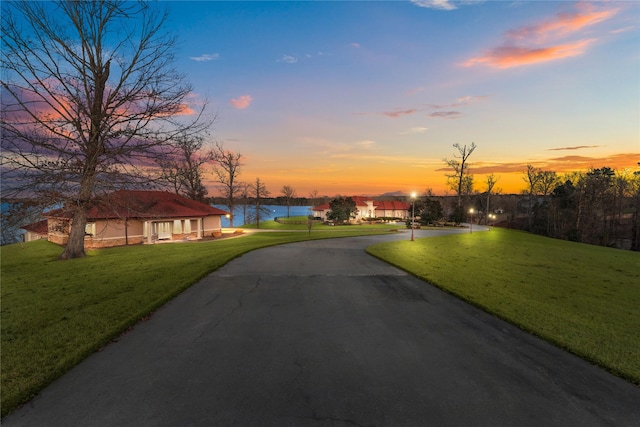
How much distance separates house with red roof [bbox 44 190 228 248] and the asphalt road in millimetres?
19722

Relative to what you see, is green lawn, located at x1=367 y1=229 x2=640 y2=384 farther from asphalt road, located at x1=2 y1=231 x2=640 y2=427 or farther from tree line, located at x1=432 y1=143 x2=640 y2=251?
tree line, located at x1=432 y1=143 x2=640 y2=251

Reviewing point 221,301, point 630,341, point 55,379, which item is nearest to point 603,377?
point 630,341

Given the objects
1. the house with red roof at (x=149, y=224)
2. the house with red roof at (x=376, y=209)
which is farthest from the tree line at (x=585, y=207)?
the house with red roof at (x=149, y=224)

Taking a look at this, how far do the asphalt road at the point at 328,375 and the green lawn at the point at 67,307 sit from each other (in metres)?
0.34

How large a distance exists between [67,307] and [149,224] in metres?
23.8

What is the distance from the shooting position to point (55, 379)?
14.6 ft

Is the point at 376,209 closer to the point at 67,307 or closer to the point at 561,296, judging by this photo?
the point at 561,296

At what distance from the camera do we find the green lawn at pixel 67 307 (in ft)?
15.1

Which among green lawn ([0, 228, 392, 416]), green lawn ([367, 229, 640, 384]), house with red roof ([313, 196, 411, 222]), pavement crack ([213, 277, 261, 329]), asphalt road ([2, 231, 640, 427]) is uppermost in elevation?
house with red roof ([313, 196, 411, 222])

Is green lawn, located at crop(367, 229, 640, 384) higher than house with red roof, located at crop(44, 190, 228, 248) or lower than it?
lower

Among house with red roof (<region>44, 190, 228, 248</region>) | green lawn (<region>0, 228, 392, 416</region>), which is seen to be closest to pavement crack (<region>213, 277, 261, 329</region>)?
green lawn (<region>0, 228, 392, 416</region>)

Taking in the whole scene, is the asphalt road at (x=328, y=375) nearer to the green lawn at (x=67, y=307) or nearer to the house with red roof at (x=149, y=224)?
the green lawn at (x=67, y=307)

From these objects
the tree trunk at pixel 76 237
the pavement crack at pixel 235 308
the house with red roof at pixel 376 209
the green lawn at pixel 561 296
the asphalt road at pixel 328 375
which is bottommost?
the green lawn at pixel 561 296

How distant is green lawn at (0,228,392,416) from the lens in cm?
462
